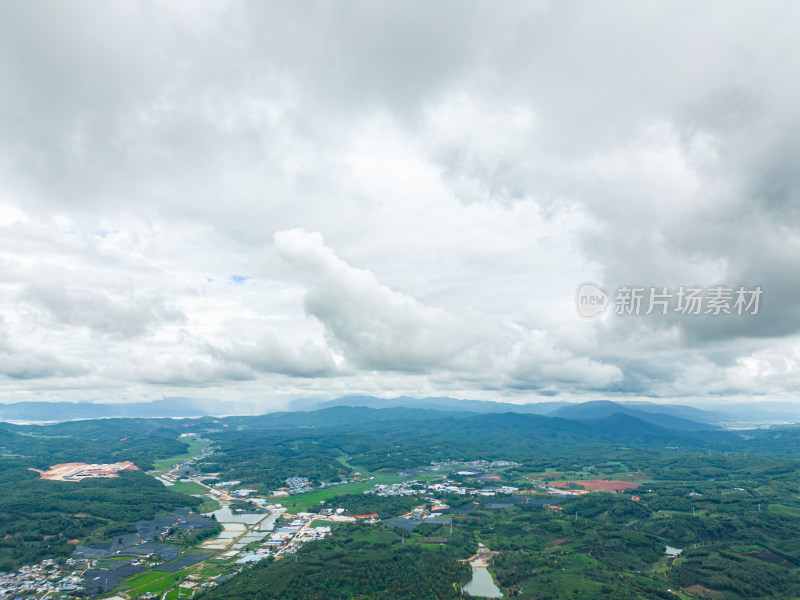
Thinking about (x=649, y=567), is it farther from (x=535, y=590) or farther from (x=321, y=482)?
(x=321, y=482)

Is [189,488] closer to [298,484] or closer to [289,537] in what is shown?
[298,484]

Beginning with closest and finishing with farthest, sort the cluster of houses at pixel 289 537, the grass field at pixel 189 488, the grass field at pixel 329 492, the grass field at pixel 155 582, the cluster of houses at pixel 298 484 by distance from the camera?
the grass field at pixel 155 582
the cluster of houses at pixel 289 537
the grass field at pixel 329 492
the grass field at pixel 189 488
the cluster of houses at pixel 298 484

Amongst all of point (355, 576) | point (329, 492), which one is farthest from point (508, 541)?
point (329, 492)

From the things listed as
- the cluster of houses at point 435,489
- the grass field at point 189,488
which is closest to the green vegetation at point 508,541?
the grass field at point 189,488

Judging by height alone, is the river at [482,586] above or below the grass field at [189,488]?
above

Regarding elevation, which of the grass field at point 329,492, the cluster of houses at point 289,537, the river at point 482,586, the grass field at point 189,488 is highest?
the river at point 482,586

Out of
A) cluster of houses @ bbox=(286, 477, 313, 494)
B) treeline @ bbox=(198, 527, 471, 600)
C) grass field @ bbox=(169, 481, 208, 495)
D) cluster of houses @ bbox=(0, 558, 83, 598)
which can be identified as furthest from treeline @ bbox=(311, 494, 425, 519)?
cluster of houses @ bbox=(0, 558, 83, 598)

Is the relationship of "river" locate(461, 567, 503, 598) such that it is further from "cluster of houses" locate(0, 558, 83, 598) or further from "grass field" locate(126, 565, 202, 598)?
"cluster of houses" locate(0, 558, 83, 598)

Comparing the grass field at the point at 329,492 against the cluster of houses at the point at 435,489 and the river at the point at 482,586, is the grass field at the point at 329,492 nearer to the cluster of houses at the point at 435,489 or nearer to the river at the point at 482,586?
the cluster of houses at the point at 435,489

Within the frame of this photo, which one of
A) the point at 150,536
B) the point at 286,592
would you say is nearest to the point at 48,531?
the point at 150,536
